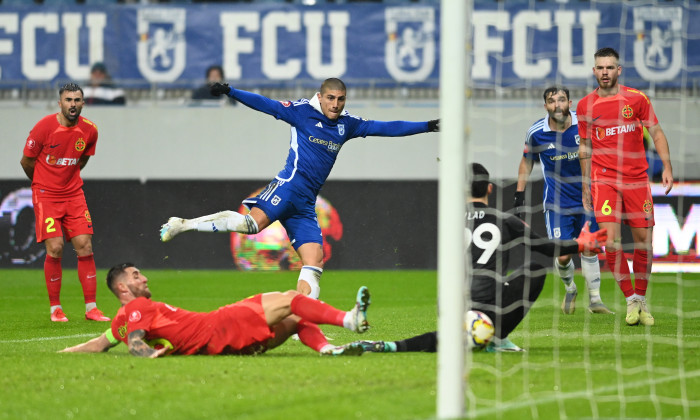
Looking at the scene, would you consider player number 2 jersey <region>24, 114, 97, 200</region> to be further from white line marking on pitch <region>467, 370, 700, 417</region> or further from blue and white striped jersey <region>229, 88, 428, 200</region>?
white line marking on pitch <region>467, 370, 700, 417</region>

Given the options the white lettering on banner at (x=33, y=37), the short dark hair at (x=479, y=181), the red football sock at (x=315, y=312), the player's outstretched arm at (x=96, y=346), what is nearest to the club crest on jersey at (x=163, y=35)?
the white lettering on banner at (x=33, y=37)

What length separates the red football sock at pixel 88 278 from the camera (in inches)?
382

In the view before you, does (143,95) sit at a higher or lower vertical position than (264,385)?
higher

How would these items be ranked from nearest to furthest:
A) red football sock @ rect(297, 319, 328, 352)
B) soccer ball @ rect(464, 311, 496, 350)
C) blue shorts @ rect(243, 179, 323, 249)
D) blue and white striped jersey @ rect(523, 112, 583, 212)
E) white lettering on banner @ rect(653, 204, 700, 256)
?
soccer ball @ rect(464, 311, 496, 350), red football sock @ rect(297, 319, 328, 352), blue shorts @ rect(243, 179, 323, 249), blue and white striped jersey @ rect(523, 112, 583, 212), white lettering on banner @ rect(653, 204, 700, 256)

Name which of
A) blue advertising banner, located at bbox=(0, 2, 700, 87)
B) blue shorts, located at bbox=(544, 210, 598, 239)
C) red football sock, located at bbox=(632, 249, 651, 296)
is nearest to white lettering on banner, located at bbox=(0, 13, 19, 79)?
blue advertising banner, located at bbox=(0, 2, 700, 87)

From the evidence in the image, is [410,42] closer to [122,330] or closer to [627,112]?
[627,112]

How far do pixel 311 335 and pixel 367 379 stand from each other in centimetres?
106

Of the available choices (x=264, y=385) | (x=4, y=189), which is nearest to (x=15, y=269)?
(x=4, y=189)

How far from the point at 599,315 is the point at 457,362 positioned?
5.62 m

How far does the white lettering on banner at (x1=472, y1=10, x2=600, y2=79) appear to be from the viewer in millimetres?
16609

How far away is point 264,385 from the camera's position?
5180 mm

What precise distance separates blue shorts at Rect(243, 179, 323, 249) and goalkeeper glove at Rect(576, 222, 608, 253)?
247 centimetres

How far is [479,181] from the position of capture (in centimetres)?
639

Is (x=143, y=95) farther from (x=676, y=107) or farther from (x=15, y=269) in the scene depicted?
(x=676, y=107)
